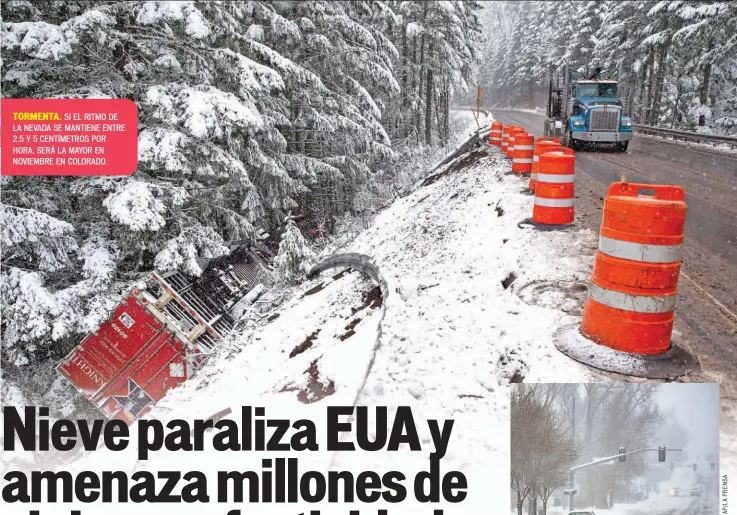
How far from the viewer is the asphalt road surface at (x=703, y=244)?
359 centimetres

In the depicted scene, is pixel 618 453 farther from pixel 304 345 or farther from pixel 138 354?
pixel 138 354

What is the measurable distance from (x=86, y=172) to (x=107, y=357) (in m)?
3.73

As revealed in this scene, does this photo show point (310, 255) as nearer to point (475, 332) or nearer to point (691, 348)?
point (475, 332)

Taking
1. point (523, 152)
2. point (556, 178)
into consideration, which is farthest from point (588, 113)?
point (556, 178)

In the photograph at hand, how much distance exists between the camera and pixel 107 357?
7.90 meters

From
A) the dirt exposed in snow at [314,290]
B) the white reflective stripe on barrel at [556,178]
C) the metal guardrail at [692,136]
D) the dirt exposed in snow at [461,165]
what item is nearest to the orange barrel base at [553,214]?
the white reflective stripe on barrel at [556,178]

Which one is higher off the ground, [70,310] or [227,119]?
[227,119]

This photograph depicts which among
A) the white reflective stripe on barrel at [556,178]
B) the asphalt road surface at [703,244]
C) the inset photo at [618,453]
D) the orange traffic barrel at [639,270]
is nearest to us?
the inset photo at [618,453]

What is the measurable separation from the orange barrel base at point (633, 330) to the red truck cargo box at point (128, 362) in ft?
20.0

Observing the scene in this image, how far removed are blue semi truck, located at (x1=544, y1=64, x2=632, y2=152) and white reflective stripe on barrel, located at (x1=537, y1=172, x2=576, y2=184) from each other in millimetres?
12031

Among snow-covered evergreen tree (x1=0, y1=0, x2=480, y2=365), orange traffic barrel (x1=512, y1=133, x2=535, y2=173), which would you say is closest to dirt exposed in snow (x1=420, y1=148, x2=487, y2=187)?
orange traffic barrel (x1=512, y1=133, x2=535, y2=173)

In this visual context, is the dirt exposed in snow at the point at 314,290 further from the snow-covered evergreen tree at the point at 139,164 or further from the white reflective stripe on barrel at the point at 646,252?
the white reflective stripe on barrel at the point at 646,252

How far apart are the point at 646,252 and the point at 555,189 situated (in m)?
3.46

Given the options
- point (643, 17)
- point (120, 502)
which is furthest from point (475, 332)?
point (643, 17)
